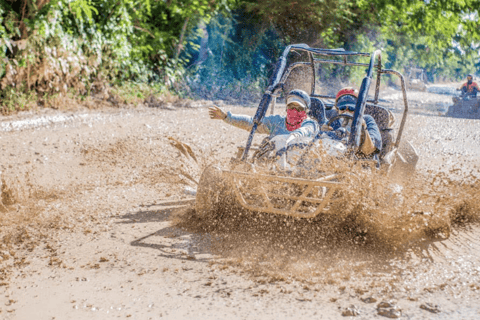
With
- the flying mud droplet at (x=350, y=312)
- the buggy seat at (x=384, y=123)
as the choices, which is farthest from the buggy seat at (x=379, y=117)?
the flying mud droplet at (x=350, y=312)

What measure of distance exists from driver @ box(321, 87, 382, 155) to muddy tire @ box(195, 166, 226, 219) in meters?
1.35

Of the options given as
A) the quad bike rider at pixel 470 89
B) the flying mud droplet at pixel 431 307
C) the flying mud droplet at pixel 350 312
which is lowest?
the flying mud droplet at pixel 350 312

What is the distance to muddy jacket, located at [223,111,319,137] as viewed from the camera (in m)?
5.12

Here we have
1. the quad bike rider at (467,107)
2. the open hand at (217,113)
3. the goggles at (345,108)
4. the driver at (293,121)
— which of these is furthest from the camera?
the quad bike rider at (467,107)

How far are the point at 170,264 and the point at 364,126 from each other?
246 centimetres

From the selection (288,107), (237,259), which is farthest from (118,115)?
(237,259)

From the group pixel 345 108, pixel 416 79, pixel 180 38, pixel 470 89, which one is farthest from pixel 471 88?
pixel 416 79

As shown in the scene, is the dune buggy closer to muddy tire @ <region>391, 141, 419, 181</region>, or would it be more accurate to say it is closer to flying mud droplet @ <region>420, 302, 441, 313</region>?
muddy tire @ <region>391, 141, 419, 181</region>

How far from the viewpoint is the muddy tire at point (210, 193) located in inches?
181

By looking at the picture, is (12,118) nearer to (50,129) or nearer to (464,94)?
(50,129)

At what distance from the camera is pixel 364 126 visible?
5156 mm

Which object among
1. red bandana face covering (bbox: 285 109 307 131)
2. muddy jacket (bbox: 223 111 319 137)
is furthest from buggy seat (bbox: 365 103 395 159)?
red bandana face covering (bbox: 285 109 307 131)

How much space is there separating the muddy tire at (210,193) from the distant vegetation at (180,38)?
17.6 ft

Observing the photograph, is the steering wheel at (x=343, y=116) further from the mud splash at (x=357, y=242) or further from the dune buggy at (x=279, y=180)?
the mud splash at (x=357, y=242)
